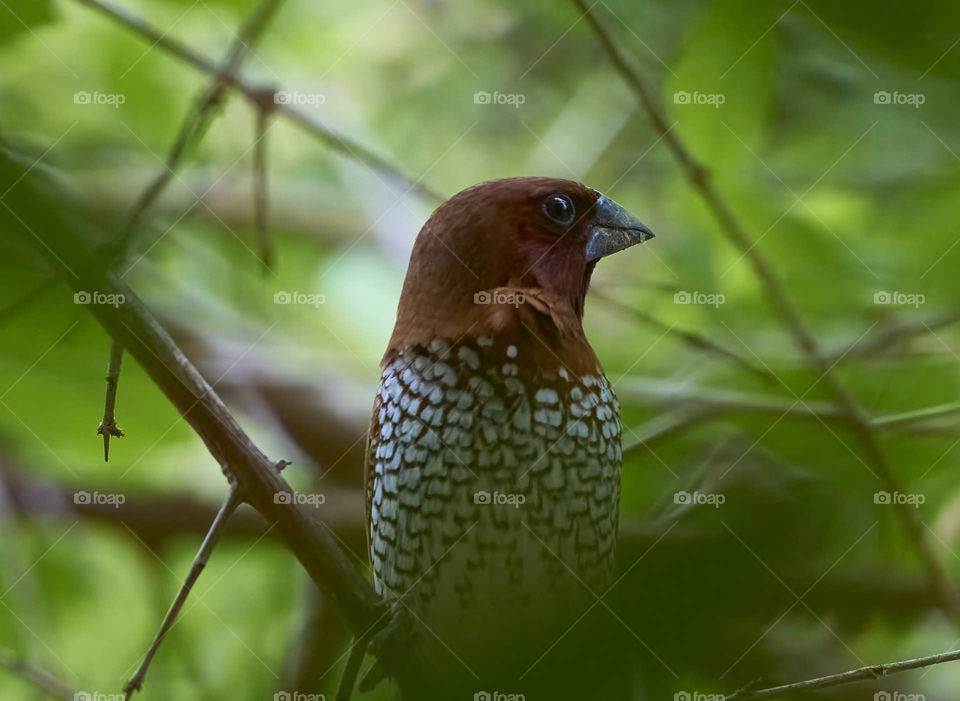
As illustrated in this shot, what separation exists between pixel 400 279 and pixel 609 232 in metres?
1.63

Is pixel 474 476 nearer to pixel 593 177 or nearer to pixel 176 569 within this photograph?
pixel 176 569

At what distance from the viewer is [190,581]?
5.18 ft

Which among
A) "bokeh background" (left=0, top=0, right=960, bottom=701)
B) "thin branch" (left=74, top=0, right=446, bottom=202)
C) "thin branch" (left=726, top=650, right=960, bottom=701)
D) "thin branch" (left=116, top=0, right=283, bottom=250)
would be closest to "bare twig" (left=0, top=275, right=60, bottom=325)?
"bokeh background" (left=0, top=0, right=960, bottom=701)

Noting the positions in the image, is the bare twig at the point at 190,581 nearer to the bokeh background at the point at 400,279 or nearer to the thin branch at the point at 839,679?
the bokeh background at the point at 400,279

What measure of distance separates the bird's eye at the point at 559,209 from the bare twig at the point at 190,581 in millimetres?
1367

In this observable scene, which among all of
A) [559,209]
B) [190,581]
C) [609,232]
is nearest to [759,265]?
[609,232]

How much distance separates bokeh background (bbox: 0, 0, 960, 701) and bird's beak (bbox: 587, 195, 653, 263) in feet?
0.59

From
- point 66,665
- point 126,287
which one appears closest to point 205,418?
point 126,287

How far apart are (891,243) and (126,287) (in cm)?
265

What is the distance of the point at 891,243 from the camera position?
3.33 metres

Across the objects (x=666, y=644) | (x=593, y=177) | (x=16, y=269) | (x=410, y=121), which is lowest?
(x=666, y=644)

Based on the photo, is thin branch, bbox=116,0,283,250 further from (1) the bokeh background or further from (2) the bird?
(2) the bird

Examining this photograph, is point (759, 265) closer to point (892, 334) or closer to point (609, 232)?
point (609, 232)

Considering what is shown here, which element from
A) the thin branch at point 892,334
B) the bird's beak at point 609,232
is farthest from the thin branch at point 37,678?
the thin branch at point 892,334
